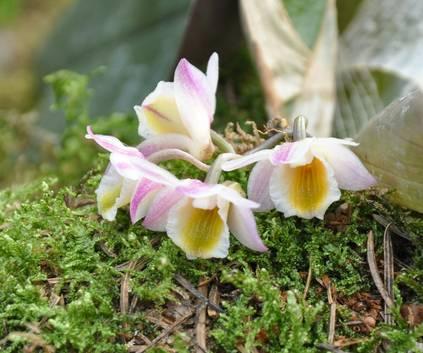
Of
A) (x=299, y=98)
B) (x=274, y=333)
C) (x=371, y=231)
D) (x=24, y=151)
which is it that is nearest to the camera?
(x=274, y=333)

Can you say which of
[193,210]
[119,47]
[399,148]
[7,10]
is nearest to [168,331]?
[193,210]

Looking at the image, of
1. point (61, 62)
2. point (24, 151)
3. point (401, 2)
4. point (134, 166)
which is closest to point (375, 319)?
point (134, 166)

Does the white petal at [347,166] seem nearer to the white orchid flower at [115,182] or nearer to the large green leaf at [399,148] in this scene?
the large green leaf at [399,148]

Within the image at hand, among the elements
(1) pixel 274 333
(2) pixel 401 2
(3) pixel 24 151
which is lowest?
(3) pixel 24 151

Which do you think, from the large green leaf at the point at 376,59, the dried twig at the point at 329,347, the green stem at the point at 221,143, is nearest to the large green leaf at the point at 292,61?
the large green leaf at the point at 376,59

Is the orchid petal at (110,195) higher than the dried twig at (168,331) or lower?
higher

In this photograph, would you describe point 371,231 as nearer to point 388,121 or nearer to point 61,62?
point 388,121

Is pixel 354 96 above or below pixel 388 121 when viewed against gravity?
below
